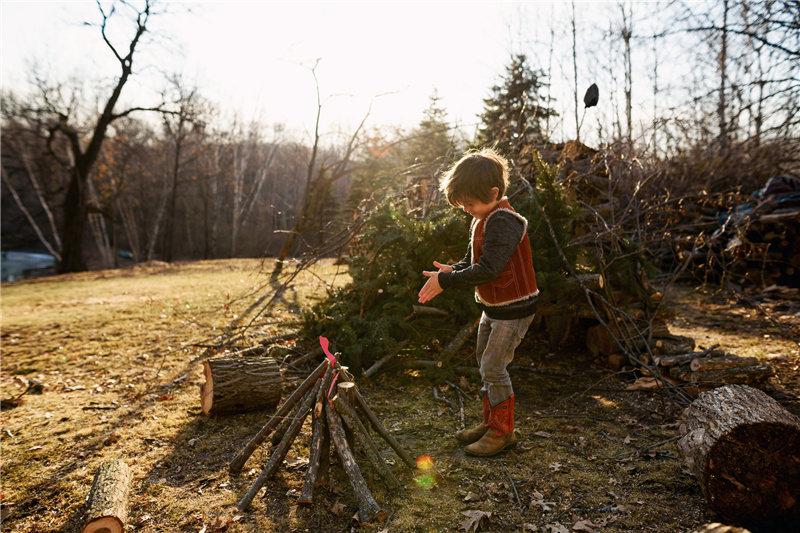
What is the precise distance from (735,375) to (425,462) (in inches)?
127

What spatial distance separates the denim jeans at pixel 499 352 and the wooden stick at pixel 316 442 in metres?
1.17

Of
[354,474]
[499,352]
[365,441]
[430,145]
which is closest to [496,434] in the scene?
[499,352]

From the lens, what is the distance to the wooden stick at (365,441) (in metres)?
2.90

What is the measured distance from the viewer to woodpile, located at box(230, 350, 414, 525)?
8.96 ft

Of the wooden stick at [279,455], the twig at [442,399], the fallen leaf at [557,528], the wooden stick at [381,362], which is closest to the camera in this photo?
the fallen leaf at [557,528]

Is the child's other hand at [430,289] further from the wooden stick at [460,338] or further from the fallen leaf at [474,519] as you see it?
the wooden stick at [460,338]

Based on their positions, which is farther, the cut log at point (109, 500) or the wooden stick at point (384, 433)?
the wooden stick at point (384, 433)

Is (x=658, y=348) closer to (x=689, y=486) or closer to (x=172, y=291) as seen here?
(x=689, y=486)

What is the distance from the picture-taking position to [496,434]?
3289 millimetres

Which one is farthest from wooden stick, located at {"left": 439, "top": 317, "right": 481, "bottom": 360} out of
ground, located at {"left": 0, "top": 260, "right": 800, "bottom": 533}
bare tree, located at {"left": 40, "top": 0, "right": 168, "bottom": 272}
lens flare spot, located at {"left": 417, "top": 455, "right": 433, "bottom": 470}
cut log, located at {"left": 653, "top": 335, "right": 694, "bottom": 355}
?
bare tree, located at {"left": 40, "top": 0, "right": 168, "bottom": 272}

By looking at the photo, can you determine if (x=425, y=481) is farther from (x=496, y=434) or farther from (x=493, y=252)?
(x=493, y=252)

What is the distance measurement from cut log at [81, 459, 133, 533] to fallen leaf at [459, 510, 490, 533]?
202 centimetres

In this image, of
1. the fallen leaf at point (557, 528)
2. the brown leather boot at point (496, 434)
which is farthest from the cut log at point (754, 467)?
the brown leather boot at point (496, 434)

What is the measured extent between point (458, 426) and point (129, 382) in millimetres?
4052
